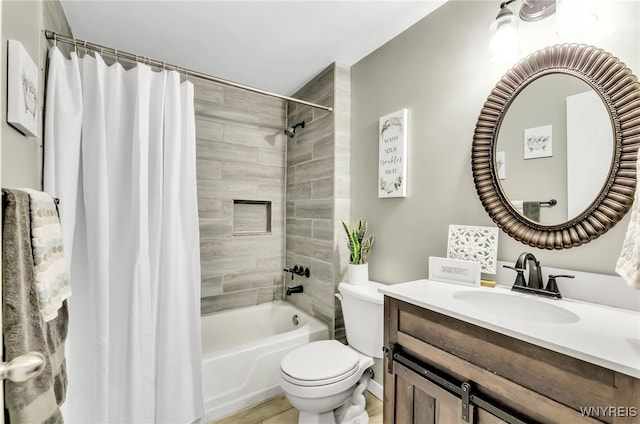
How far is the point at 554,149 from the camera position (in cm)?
119

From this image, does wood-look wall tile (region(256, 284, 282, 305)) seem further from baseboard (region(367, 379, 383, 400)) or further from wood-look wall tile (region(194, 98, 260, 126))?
wood-look wall tile (region(194, 98, 260, 126))

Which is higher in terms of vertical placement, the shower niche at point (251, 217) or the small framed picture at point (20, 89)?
the small framed picture at point (20, 89)

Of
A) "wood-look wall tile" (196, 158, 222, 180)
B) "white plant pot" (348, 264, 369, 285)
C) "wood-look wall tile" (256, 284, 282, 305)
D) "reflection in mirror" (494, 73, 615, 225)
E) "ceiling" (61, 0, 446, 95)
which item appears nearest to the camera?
"reflection in mirror" (494, 73, 615, 225)

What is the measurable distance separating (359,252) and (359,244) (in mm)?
55

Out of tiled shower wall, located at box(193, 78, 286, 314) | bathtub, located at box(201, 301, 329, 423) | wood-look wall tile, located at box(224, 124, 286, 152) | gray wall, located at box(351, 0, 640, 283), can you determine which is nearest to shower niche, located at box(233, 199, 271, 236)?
tiled shower wall, located at box(193, 78, 286, 314)

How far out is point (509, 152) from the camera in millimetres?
1317

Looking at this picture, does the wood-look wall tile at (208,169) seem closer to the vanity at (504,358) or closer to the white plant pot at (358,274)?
the white plant pot at (358,274)

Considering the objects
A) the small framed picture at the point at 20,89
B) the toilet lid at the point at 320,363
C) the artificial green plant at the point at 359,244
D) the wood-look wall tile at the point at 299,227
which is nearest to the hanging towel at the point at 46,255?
the small framed picture at the point at 20,89

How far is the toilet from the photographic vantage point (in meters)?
1.47

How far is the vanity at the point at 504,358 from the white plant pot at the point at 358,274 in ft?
1.78

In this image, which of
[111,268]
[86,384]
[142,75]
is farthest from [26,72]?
[86,384]

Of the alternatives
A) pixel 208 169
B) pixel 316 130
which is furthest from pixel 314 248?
pixel 208 169

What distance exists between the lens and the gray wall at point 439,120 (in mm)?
1079

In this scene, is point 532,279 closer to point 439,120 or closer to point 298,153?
point 439,120
